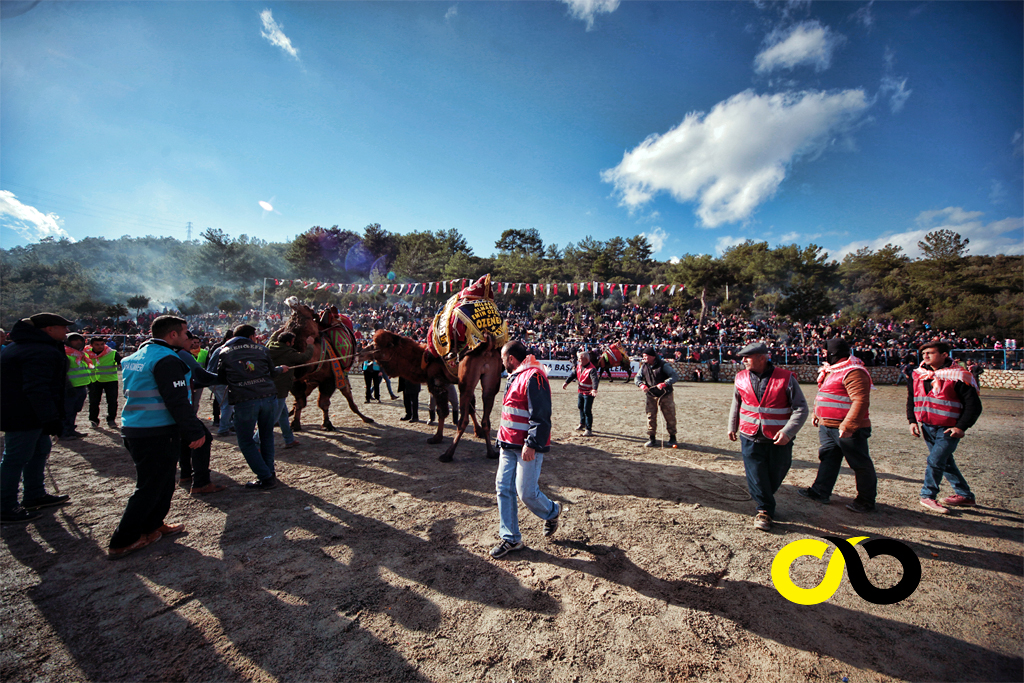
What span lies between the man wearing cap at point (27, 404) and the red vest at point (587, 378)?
7329mm

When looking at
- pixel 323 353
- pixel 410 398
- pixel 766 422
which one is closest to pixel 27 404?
pixel 323 353

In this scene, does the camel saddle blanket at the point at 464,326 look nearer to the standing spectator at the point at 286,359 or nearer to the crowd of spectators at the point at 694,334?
the standing spectator at the point at 286,359

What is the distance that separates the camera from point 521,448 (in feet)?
11.2

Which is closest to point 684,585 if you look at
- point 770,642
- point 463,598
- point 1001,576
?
point 770,642

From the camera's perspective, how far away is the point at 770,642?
243 centimetres

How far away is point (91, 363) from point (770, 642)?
38.1 feet

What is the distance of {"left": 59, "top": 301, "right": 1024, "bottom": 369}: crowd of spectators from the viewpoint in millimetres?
21734

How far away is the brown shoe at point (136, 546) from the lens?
3234 mm

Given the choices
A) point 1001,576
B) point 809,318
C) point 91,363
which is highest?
point 809,318

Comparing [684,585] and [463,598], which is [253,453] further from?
[684,585]

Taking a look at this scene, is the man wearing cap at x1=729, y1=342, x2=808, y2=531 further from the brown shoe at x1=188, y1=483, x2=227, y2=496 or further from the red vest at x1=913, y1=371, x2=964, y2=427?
the brown shoe at x1=188, y1=483, x2=227, y2=496

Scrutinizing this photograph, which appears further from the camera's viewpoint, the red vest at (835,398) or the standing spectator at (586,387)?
the standing spectator at (586,387)

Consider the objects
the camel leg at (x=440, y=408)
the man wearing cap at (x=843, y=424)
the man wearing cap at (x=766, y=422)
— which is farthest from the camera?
the camel leg at (x=440, y=408)

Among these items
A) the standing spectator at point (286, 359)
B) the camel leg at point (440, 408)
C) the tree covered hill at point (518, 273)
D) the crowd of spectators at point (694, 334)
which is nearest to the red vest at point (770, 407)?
the camel leg at point (440, 408)
